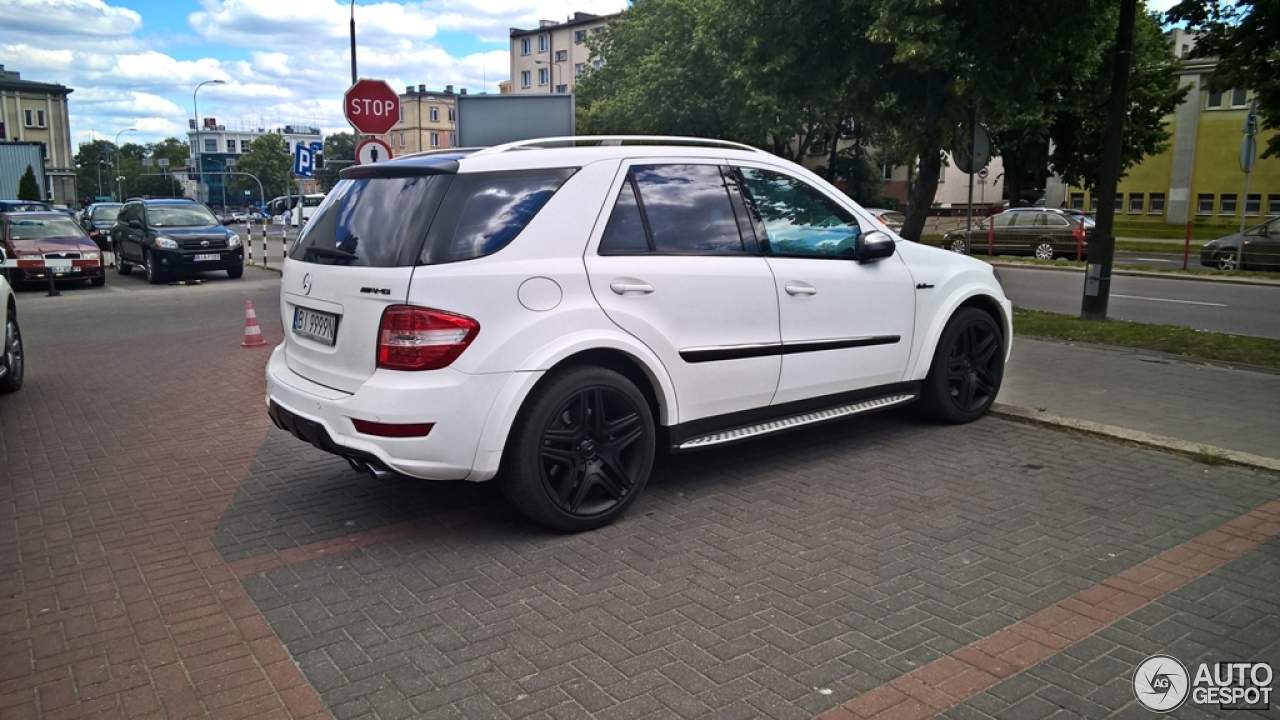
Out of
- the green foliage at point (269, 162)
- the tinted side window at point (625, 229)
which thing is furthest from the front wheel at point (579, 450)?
the green foliage at point (269, 162)

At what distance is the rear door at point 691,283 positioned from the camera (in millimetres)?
4910

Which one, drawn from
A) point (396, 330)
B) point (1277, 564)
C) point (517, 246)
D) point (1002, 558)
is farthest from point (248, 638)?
point (1277, 564)

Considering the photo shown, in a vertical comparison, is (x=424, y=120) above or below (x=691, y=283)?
above

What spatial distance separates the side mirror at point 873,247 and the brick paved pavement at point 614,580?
1.24m

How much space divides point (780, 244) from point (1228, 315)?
12125 millimetres

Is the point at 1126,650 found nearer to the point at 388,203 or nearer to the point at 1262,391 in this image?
the point at 388,203

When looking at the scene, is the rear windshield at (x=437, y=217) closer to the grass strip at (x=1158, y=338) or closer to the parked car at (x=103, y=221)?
the grass strip at (x=1158, y=338)

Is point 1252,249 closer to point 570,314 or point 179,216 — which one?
point 570,314

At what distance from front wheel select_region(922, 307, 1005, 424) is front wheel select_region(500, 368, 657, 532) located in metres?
2.52

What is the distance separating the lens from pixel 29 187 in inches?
2277

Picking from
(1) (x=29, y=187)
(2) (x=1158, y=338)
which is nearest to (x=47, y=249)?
(2) (x=1158, y=338)

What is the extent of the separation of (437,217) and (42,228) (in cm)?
1971

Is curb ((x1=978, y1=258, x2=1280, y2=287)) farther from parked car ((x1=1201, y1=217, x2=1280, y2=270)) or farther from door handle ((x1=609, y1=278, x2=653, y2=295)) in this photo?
door handle ((x1=609, y1=278, x2=653, y2=295))

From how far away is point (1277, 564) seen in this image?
14.2 ft
